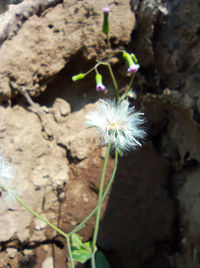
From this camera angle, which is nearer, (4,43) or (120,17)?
(4,43)

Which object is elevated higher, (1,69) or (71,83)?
(1,69)

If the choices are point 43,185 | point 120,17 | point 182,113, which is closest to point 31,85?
point 43,185

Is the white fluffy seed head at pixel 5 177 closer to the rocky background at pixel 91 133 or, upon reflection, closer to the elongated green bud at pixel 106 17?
the rocky background at pixel 91 133

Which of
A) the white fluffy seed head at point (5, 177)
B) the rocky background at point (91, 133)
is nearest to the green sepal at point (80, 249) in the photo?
the rocky background at point (91, 133)

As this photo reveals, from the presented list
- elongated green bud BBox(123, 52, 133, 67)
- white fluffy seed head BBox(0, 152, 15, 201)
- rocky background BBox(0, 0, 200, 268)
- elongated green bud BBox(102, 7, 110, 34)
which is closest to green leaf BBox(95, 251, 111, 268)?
rocky background BBox(0, 0, 200, 268)

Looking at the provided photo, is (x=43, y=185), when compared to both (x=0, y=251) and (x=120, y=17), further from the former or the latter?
(x=120, y=17)

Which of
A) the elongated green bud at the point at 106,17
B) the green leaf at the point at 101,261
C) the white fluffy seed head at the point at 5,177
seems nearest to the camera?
the white fluffy seed head at the point at 5,177

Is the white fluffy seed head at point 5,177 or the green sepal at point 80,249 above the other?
the white fluffy seed head at point 5,177
